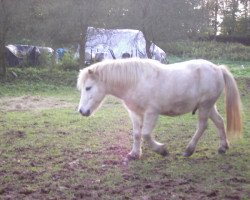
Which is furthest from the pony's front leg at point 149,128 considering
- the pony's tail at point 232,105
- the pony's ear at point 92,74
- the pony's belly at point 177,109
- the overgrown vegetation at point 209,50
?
the overgrown vegetation at point 209,50

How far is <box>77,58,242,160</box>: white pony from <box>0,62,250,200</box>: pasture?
516 millimetres

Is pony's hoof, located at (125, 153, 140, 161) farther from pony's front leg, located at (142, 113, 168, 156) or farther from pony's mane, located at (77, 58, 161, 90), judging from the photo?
pony's mane, located at (77, 58, 161, 90)

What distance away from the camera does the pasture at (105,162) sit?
4379 mm

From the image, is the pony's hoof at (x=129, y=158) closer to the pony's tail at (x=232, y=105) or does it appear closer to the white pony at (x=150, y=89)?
the white pony at (x=150, y=89)

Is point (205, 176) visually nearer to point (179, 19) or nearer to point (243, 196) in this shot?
point (243, 196)

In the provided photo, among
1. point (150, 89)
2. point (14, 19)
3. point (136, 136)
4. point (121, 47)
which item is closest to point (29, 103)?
point (14, 19)

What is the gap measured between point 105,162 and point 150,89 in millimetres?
1282

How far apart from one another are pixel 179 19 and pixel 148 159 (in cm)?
1338

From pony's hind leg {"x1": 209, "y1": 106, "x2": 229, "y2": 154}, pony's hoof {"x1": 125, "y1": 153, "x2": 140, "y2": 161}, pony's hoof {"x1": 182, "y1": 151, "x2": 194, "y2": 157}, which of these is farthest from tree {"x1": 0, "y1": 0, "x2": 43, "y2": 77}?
pony's hoof {"x1": 182, "y1": 151, "x2": 194, "y2": 157}

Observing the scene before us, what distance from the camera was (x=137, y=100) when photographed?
5.56 m

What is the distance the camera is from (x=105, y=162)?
5562mm

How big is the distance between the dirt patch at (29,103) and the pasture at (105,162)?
3.18 feet

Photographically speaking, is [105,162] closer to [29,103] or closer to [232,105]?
[232,105]

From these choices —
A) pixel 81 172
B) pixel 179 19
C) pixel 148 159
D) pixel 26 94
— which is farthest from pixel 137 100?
pixel 179 19
